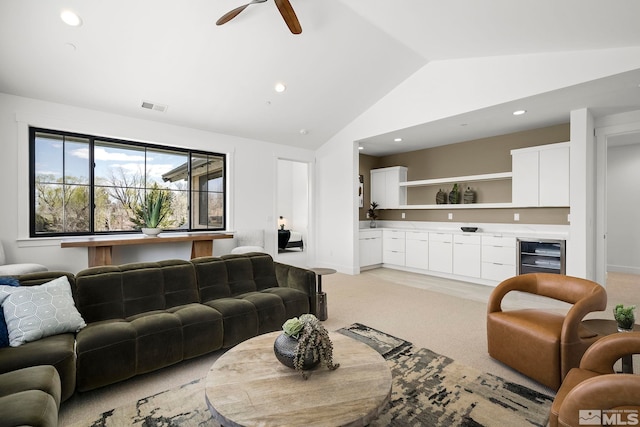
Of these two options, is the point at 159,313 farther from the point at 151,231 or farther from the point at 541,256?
the point at 541,256

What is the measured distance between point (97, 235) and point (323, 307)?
3533mm

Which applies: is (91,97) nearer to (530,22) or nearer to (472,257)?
(530,22)

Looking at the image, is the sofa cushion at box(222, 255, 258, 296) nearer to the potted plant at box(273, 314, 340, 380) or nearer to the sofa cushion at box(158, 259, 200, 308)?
the sofa cushion at box(158, 259, 200, 308)

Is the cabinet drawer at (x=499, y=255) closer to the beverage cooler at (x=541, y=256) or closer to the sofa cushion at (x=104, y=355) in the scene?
the beverage cooler at (x=541, y=256)

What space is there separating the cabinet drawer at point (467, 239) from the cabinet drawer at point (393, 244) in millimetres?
1142

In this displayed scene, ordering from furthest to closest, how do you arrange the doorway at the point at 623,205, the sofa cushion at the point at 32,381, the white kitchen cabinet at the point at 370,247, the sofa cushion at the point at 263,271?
the white kitchen cabinet at the point at 370,247 < the doorway at the point at 623,205 < the sofa cushion at the point at 263,271 < the sofa cushion at the point at 32,381

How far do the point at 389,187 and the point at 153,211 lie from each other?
4776 mm

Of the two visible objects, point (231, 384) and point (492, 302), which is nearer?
point (231, 384)

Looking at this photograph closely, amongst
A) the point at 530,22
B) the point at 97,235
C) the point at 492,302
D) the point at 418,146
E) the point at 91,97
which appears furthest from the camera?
the point at 418,146

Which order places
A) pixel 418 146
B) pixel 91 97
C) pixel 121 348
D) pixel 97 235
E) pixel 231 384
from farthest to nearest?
1. pixel 418 146
2. pixel 97 235
3. pixel 91 97
4. pixel 121 348
5. pixel 231 384

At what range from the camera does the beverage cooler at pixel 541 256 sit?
4.47m

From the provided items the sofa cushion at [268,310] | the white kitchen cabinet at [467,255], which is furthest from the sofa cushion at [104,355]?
the white kitchen cabinet at [467,255]

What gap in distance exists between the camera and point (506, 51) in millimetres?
3633

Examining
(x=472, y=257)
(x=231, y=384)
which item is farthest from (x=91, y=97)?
(x=472, y=257)
